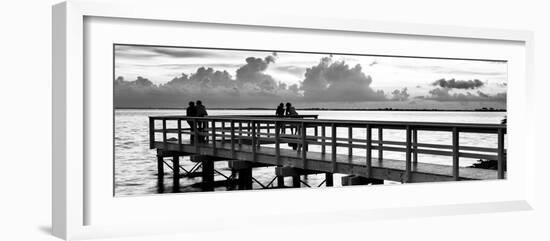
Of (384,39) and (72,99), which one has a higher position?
(384,39)

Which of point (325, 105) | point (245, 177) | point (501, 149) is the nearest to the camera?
point (501, 149)

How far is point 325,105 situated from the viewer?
12.2 m

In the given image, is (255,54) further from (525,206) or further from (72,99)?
(525,206)

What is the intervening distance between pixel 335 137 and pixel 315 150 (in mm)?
1417

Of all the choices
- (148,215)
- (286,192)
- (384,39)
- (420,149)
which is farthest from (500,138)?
(148,215)

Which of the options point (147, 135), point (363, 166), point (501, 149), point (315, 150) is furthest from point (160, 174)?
point (501, 149)

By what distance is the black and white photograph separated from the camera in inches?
394

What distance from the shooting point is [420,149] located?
10.7 meters

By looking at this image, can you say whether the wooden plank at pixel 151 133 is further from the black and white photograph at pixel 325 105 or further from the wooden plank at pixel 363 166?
the wooden plank at pixel 363 166

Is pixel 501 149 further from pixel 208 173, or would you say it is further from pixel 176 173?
pixel 176 173

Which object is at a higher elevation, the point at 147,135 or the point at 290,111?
the point at 290,111

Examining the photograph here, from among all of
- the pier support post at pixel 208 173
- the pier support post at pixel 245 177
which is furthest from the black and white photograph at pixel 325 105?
the pier support post at pixel 208 173

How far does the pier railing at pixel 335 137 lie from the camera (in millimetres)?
A: 10164

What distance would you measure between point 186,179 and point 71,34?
6.65 metres
